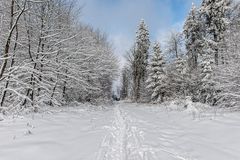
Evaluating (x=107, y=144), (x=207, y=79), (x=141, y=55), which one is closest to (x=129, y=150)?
(x=107, y=144)

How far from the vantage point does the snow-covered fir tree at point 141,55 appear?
5047 cm

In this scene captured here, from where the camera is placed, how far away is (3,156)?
549cm

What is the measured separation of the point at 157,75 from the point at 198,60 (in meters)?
7.85

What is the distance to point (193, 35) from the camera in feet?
132

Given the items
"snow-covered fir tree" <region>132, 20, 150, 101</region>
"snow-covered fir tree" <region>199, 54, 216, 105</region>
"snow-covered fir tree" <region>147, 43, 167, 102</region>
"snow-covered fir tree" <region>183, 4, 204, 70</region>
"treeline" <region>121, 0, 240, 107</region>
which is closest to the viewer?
"treeline" <region>121, 0, 240, 107</region>

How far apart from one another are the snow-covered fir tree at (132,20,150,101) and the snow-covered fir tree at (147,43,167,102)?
990 centimetres

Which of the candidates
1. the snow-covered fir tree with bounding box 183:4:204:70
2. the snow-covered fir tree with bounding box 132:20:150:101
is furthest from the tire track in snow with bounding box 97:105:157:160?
the snow-covered fir tree with bounding box 132:20:150:101

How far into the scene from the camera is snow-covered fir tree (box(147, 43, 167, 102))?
3906 cm

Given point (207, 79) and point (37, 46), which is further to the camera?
point (207, 79)

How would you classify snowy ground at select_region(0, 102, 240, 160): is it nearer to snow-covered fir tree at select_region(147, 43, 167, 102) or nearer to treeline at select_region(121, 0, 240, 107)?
treeline at select_region(121, 0, 240, 107)

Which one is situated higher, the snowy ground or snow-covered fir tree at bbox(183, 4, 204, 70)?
snow-covered fir tree at bbox(183, 4, 204, 70)

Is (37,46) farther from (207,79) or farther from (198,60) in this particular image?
(198,60)

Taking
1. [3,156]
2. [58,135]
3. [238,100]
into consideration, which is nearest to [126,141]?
[58,135]

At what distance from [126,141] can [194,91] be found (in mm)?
25653
